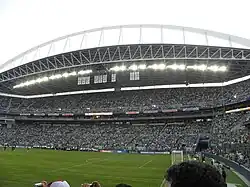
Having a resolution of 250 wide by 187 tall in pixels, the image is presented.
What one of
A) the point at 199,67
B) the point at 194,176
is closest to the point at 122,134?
the point at 199,67

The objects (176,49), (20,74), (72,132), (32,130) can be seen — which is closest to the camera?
(176,49)

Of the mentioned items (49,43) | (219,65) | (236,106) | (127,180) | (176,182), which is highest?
(49,43)

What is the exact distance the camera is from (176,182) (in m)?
1.70

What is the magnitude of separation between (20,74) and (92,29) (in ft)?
66.1

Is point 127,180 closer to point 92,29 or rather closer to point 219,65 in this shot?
point 219,65

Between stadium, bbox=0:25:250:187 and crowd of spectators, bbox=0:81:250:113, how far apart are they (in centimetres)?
27

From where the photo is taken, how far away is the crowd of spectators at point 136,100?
59.7 m

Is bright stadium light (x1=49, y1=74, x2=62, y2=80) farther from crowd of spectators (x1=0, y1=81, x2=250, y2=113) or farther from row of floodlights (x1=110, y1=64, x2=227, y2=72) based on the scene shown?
row of floodlights (x1=110, y1=64, x2=227, y2=72)

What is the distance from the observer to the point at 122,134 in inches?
2544

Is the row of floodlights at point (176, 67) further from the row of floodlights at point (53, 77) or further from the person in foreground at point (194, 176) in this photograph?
the person in foreground at point (194, 176)

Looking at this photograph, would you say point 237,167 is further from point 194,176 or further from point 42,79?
point 42,79

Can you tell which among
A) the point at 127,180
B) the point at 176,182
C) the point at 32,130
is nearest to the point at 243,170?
the point at 127,180

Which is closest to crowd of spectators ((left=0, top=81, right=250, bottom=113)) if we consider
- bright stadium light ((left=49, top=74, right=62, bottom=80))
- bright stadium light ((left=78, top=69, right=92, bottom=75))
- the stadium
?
the stadium

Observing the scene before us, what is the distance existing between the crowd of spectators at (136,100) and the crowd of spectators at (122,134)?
15.5 ft
